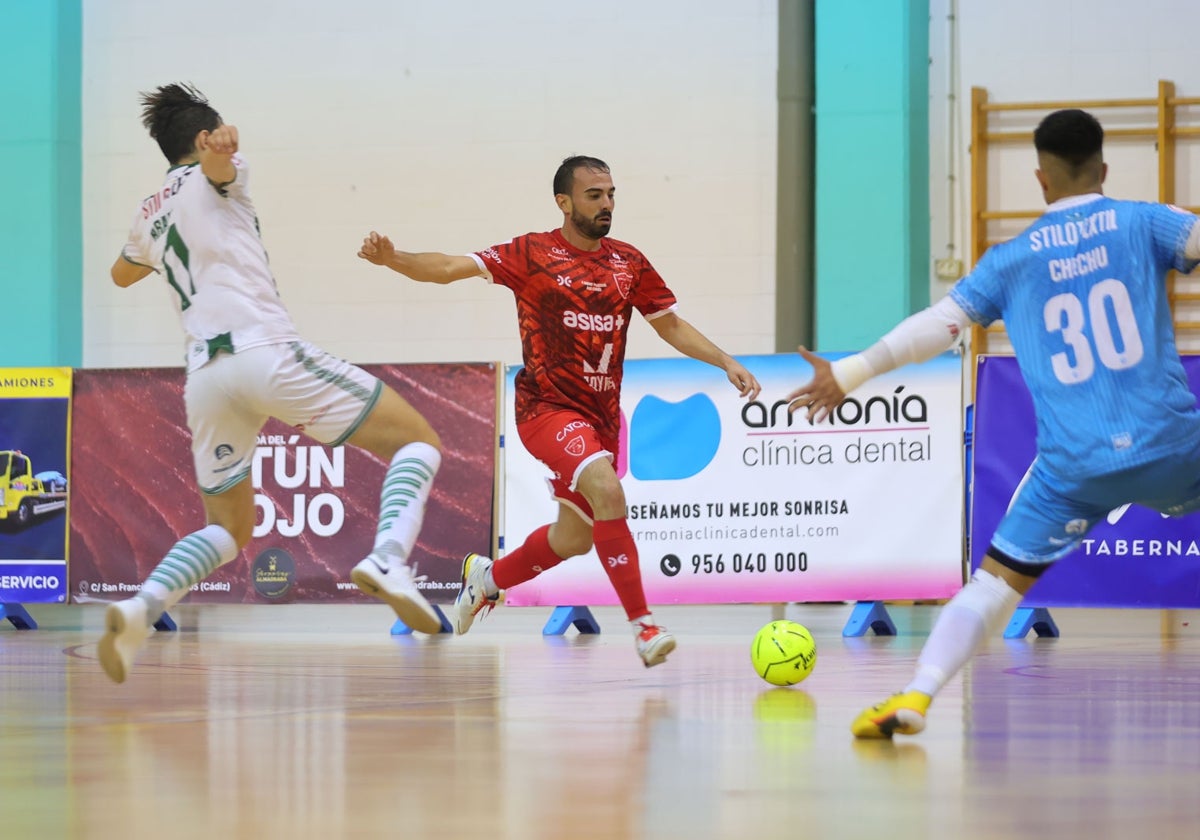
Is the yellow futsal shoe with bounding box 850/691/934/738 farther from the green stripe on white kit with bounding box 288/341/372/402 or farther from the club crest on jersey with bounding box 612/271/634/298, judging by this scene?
the club crest on jersey with bounding box 612/271/634/298

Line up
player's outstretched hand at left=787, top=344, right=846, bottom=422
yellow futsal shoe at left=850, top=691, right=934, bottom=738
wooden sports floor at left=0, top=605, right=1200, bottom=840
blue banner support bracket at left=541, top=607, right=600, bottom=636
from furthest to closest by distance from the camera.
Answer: blue banner support bracket at left=541, top=607, right=600, bottom=636
player's outstretched hand at left=787, top=344, right=846, bottom=422
yellow futsal shoe at left=850, top=691, right=934, bottom=738
wooden sports floor at left=0, top=605, right=1200, bottom=840

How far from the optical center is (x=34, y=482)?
927cm

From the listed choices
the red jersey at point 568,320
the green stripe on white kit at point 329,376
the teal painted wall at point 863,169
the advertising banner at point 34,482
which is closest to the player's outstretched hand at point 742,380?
the red jersey at point 568,320

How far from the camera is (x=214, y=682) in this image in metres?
5.49

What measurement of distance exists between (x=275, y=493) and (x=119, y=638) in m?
4.45

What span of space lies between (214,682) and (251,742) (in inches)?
75.7

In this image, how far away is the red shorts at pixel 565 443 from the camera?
606 cm

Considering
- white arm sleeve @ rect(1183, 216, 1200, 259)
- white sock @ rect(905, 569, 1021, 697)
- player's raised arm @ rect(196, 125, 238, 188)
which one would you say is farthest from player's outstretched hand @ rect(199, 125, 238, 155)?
white arm sleeve @ rect(1183, 216, 1200, 259)

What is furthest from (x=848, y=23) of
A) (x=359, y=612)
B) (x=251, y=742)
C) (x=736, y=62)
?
(x=251, y=742)

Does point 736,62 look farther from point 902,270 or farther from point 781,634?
point 781,634

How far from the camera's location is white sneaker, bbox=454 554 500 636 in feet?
23.2

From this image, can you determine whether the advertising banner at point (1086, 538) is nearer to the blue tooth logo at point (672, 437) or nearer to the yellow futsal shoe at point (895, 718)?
the blue tooth logo at point (672, 437)

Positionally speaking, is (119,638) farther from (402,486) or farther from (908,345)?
(908,345)

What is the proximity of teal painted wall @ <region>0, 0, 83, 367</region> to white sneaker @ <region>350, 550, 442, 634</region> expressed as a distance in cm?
934
